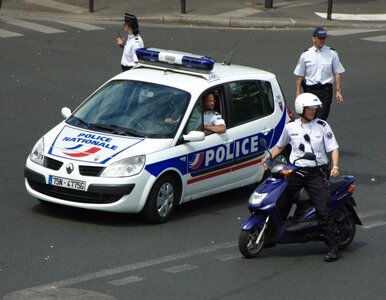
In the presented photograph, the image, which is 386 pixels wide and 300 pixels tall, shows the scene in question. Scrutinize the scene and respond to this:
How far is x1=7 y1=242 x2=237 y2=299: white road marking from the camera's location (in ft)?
30.8

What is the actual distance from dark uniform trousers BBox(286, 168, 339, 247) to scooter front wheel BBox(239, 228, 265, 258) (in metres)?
0.47

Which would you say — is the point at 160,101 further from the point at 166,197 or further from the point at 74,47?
the point at 74,47

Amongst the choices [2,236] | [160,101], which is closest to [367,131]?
[160,101]

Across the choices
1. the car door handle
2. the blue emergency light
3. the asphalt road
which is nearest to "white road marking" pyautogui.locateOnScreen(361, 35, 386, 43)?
the asphalt road

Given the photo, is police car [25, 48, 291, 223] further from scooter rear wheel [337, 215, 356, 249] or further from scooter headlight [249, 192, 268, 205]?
scooter rear wheel [337, 215, 356, 249]

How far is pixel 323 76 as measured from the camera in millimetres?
14992

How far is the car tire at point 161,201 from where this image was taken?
1177 cm

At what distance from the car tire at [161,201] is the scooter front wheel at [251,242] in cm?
149

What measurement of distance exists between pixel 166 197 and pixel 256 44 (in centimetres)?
1165

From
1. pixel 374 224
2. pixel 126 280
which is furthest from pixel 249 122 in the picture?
pixel 126 280

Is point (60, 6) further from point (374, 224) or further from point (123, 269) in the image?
point (123, 269)

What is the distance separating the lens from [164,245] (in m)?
11.1

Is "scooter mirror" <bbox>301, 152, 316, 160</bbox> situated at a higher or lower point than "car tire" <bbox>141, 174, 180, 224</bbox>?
higher

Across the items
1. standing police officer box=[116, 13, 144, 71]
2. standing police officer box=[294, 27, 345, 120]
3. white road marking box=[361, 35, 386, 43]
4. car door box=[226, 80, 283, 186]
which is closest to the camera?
car door box=[226, 80, 283, 186]
